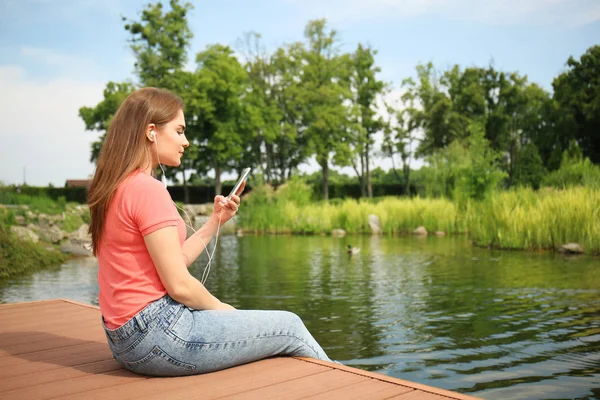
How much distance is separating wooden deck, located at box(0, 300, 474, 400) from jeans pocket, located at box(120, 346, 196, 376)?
31 millimetres

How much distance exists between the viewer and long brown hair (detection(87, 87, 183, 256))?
2562 mm

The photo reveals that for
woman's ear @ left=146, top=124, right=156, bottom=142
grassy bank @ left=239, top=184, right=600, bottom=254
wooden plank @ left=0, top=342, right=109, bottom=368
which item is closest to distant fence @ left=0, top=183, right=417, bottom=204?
grassy bank @ left=239, top=184, right=600, bottom=254

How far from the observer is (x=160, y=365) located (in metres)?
2.62

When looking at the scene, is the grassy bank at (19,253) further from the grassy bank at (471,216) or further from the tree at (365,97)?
the tree at (365,97)

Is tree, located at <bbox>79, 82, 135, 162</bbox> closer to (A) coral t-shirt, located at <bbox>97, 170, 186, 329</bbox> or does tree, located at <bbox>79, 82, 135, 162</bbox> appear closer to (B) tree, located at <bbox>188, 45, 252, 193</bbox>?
(B) tree, located at <bbox>188, 45, 252, 193</bbox>

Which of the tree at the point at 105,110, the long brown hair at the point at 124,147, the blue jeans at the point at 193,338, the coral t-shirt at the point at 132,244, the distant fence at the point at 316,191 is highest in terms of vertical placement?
the tree at the point at 105,110

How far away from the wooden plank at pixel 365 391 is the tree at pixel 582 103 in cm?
3512

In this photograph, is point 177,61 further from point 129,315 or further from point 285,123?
point 129,315

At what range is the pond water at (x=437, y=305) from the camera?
4594 mm

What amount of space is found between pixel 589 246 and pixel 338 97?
86.7 feet

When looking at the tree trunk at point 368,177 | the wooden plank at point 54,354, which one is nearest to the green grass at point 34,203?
the wooden plank at point 54,354

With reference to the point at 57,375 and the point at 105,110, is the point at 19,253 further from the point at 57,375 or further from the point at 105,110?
the point at 105,110

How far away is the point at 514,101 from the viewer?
38875 millimetres

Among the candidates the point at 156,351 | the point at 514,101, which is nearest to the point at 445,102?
the point at 514,101
